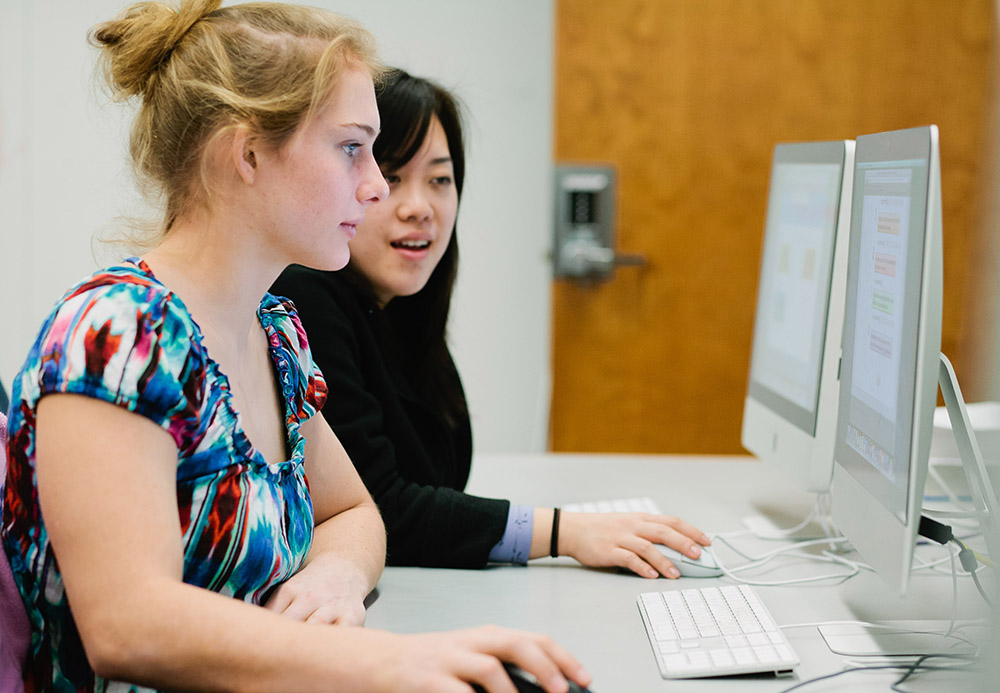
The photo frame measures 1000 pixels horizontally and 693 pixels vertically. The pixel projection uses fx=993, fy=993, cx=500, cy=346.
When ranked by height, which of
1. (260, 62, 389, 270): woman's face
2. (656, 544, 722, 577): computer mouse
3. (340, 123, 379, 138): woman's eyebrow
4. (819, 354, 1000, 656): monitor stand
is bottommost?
(656, 544, 722, 577): computer mouse

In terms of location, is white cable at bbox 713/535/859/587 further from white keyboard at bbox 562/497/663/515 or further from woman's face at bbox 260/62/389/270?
woman's face at bbox 260/62/389/270

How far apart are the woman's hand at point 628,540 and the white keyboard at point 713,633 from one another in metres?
0.11

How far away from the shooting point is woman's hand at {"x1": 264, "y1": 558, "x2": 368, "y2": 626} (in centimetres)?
92

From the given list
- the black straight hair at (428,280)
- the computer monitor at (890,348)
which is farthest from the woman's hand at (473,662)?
the black straight hair at (428,280)

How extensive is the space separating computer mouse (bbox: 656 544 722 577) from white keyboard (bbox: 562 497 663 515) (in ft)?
0.62

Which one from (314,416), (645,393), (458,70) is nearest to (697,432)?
(645,393)

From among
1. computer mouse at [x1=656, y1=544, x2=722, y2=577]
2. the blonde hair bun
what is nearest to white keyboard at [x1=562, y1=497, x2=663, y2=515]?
computer mouse at [x1=656, y1=544, x2=722, y2=577]

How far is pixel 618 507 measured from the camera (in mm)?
1396

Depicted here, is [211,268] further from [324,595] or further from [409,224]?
[409,224]

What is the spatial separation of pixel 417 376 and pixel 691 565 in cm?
56

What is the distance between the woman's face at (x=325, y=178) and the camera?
35.6 inches

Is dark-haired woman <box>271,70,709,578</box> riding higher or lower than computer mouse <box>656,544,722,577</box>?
higher

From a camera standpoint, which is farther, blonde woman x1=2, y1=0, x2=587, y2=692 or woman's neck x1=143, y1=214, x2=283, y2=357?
woman's neck x1=143, y1=214, x2=283, y2=357

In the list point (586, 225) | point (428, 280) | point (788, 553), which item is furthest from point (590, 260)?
point (788, 553)
